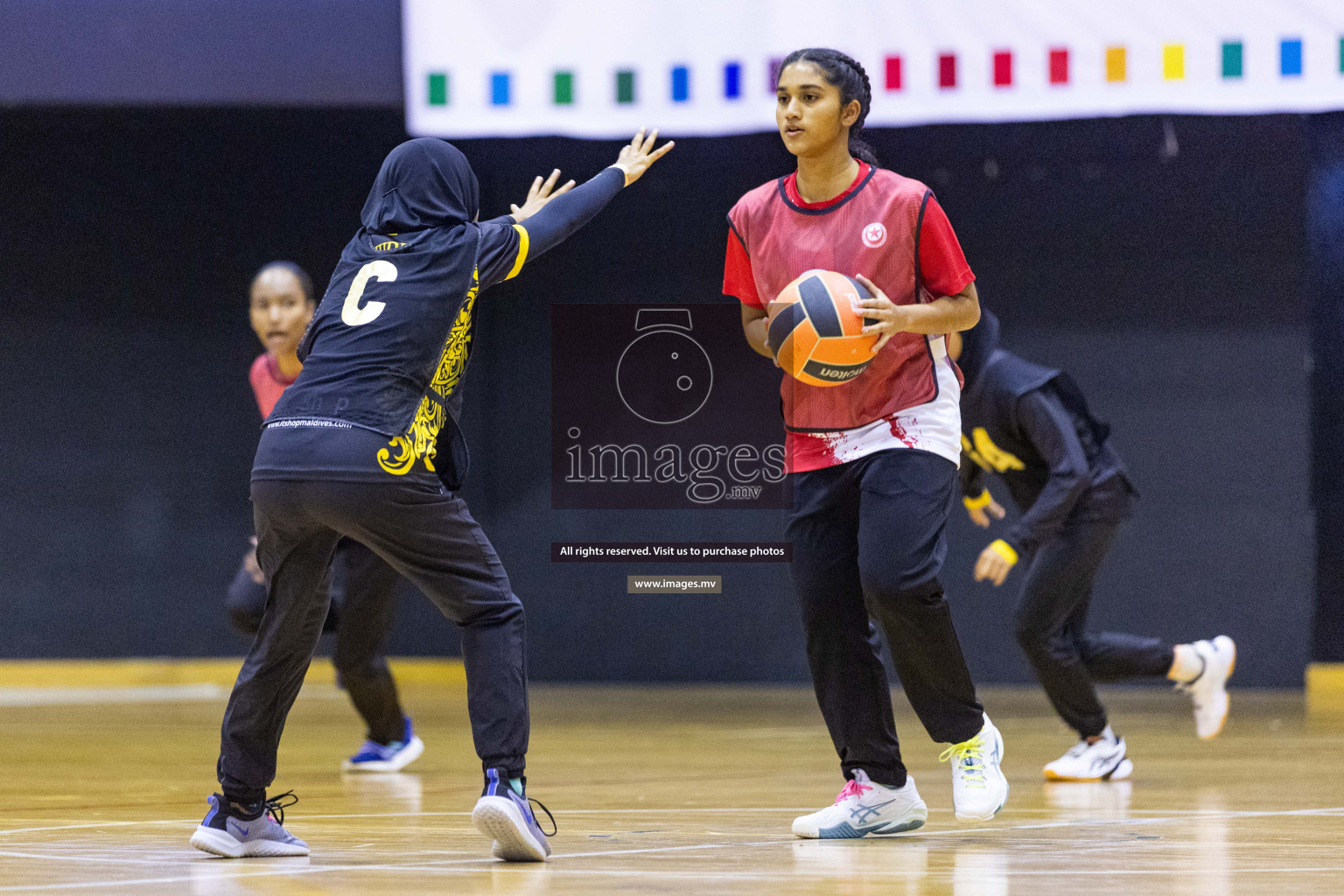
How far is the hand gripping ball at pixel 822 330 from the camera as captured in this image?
3.21m

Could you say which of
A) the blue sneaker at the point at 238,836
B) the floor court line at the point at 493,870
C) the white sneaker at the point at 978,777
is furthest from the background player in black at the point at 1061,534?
the blue sneaker at the point at 238,836

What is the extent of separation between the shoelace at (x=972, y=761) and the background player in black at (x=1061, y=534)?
131cm

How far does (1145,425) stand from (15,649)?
22.3 ft

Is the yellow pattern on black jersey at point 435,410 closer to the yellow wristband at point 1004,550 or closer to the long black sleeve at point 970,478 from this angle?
the yellow wristband at point 1004,550

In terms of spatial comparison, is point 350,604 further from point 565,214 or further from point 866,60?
point 866,60

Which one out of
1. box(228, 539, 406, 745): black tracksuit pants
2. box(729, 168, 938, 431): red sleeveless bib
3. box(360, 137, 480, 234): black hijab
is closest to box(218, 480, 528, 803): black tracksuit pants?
box(360, 137, 480, 234): black hijab

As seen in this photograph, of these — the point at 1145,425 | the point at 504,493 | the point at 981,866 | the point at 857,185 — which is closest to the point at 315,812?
the point at 981,866

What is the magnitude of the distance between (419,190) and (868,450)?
113cm

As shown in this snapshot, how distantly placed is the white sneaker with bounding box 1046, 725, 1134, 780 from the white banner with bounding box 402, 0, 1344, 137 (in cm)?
368

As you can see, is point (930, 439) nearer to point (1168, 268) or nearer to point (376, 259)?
point (376, 259)

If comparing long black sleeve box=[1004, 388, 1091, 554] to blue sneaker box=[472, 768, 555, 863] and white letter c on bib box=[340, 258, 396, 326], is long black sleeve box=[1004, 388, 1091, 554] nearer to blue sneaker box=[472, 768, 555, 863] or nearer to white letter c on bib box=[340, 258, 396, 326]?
blue sneaker box=[472, 768, 555, 863]

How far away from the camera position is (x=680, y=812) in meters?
3.89

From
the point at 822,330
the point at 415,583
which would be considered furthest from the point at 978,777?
the point at 415,583

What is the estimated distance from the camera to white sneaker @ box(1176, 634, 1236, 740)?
531cm
